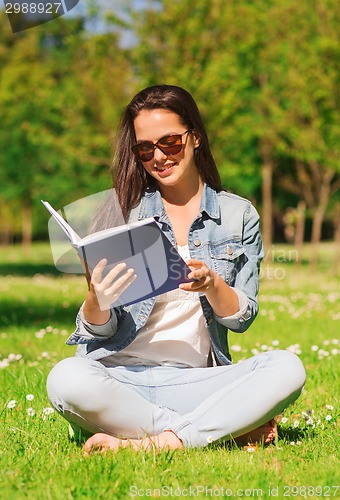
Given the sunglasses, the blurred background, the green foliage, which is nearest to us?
the sunglasses

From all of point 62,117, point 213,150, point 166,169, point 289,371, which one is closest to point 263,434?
point 289,371

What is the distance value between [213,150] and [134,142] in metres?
13.1

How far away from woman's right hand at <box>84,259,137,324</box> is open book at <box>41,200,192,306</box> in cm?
3

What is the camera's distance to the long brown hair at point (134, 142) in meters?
3.61

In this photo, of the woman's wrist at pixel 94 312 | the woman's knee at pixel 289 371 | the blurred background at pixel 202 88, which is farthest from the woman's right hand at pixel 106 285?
the blurred background at pixel 202 88

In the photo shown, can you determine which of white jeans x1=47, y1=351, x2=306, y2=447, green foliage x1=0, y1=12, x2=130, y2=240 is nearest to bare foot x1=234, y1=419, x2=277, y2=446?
white jeans x1=47, y1=351, x2=306, y2=447

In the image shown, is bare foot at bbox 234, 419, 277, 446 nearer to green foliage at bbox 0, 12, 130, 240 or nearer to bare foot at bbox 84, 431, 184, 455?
→ bare foot at bbox 84, 431, 184, 455

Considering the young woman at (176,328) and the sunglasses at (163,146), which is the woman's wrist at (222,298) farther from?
the sunglasses at (163,146)

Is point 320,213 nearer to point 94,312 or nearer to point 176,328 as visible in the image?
point 176,328

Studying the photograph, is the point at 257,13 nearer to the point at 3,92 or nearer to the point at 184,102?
the point at 3,92

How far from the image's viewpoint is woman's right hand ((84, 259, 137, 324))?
3.08 m

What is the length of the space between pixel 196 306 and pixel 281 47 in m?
16.5

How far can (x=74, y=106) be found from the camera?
1822 centimetres

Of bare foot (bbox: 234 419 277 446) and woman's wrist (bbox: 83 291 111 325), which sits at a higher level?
woman's wrist (bbox: 83 291 111 325)
